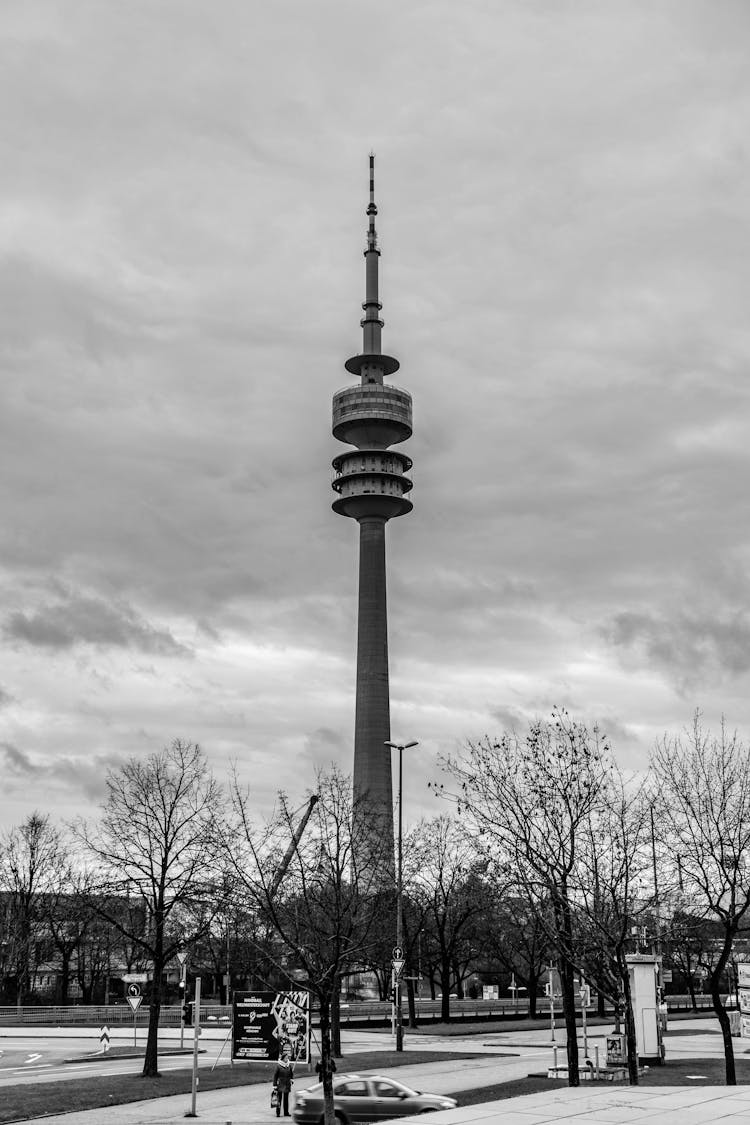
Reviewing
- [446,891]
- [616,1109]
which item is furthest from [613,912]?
[446,891]

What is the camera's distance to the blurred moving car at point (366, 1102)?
77.8 ft

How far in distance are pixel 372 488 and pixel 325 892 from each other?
87901mm

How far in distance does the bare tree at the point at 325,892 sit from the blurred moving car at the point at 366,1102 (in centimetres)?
117

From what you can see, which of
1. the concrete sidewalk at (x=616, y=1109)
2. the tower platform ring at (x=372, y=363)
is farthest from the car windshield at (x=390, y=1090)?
the tower platform ring at (x=372, y=363)

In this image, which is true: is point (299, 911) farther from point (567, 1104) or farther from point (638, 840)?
point (567, 1104)

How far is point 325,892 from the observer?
46.7 m

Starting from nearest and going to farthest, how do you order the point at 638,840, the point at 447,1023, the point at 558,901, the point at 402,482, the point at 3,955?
the point at 558,901 → the point at 638,840 → the point at 447,1023 → the point at 3,955 → the point at 402,482

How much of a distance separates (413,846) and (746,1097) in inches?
1939

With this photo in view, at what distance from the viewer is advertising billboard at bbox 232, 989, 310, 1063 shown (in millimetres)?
25984

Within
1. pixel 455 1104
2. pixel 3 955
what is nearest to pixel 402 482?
pixel 3 955

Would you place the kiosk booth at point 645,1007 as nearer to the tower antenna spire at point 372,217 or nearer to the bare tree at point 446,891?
the bare tree at point 446,891

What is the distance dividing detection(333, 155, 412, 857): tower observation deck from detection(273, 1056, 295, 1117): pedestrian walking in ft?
288

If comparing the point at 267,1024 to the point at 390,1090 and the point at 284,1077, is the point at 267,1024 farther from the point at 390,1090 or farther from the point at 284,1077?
the point at 390,1090

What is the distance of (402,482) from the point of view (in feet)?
440
